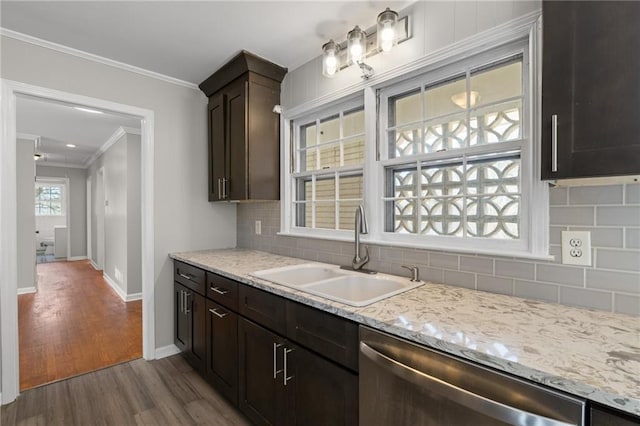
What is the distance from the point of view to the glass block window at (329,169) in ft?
7.26

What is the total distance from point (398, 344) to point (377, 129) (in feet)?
4.45

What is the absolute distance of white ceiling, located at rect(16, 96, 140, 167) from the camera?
3545 millimetres

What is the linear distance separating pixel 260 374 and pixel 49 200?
1059 cm

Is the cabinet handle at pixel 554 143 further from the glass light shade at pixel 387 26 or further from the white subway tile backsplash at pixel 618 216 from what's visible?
the glass light shade at pixel 387 26

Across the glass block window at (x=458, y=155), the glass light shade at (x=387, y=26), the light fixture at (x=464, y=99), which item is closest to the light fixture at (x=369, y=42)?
the glass light shade at (x=387, y=26)

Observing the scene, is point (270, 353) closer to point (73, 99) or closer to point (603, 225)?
point (603, 225)

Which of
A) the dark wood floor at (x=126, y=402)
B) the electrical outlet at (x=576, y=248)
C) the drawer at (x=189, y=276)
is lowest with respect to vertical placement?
the dark wood floor at (x=126, y=402)

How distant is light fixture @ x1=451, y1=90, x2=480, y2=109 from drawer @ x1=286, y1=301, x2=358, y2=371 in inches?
50.8

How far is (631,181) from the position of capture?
108 cm

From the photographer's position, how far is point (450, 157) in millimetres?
1654

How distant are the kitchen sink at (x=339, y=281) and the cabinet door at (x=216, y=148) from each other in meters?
1.10

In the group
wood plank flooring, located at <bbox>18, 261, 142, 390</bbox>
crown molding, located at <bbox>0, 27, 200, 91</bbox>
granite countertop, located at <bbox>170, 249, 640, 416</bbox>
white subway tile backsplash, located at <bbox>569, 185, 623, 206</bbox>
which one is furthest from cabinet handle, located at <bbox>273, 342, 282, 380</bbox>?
crown molding, located at <bbox>0, 27, 200, 91</bbox>

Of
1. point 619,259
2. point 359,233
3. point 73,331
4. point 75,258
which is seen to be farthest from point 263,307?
point 75,258

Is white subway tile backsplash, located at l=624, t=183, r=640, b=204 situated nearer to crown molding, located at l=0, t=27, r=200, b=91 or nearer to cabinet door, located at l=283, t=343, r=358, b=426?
cabinet door, located at l=283, t=343, r=358, b=426
